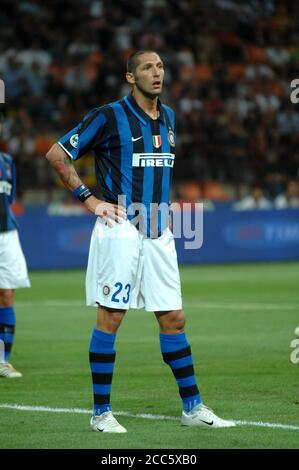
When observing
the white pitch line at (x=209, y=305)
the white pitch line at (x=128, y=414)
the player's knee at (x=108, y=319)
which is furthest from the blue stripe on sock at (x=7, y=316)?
the white pitch line at (x=209, y=305)

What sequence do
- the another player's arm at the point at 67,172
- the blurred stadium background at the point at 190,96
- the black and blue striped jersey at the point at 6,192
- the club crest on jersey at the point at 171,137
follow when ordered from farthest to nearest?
1. the blurred stadium background at the point at 190,96
2. the black and blue striped jersey at the point at 6,192
3. the club crest on jersey at the point at 171,137
4. the another player's arm at the point at 67,172

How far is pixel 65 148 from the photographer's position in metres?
7.28

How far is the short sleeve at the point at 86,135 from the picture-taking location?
724cm

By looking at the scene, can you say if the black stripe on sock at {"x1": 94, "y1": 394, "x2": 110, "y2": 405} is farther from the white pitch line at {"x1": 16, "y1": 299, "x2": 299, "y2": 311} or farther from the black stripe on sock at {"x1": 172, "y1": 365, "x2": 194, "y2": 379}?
the white pitch line at {"x1": 16, "y1": 299, "x2": 299, "y2": 311}

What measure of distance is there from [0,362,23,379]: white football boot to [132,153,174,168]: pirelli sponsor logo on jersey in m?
3.05

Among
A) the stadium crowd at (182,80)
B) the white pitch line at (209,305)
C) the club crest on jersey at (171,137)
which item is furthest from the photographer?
the stadium crowd at (182,80)

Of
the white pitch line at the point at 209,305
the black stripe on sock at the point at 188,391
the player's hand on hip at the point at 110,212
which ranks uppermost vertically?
the player's hand on hip at the point at 110,212

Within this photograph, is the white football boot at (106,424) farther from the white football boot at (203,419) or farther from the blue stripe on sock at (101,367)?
the white football boot at (203,419)

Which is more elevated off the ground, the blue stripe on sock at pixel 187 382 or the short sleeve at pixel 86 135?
the short sleeve at pixel 86 135

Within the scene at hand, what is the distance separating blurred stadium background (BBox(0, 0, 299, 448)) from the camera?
1338 centimetres

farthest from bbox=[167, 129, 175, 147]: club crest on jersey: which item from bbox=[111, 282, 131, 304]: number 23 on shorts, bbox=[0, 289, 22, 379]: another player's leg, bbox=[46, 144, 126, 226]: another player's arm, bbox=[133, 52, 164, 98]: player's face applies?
bbox=[0, 289, 22, 379]: another player's leg

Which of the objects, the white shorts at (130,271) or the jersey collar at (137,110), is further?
the jersey collar at (137,110)

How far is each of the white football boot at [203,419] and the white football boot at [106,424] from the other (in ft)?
1.50

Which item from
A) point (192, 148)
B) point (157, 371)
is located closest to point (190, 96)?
point (192, 148)
